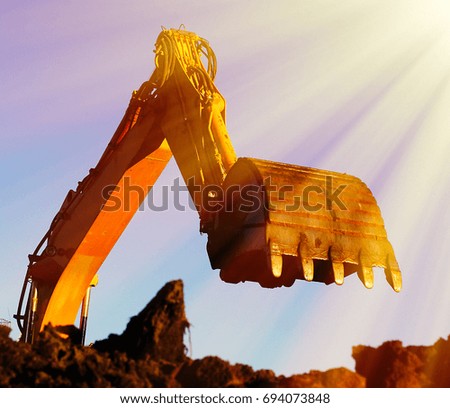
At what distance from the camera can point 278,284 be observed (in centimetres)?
990

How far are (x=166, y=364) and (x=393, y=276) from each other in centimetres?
288

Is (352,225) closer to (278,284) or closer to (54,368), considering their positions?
(278,284)

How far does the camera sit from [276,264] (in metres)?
9.22

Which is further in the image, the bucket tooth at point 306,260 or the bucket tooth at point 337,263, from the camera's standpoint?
the bucket tooth at point 337,263

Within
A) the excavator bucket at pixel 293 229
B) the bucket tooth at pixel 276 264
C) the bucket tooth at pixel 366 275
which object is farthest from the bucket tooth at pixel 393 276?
the bucket tooth at pixel 276 264

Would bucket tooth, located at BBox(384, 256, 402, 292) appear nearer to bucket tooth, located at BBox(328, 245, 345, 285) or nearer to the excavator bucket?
the excavator bucket

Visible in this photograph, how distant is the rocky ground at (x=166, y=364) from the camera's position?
26.4 feet

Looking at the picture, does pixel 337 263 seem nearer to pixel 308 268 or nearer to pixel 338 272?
pixel 338 272

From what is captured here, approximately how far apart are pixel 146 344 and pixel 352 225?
274 centimetres

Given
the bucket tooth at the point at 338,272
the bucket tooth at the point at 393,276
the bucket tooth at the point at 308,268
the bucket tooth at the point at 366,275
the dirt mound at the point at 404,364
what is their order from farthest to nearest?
the bucket tooth at the point at 393,276 → the bucket tooth at the point at 366,275 → the bucket tooth at the point at 338,272 → the bucket tooth at the point at 308,268 → the dirt mound at the point at 404,364

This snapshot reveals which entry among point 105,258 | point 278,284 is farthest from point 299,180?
point 105,258

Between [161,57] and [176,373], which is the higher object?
[161,57]

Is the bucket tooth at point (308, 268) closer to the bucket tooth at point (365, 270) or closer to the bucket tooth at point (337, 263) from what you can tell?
the bucket tooth at point (337, 263)

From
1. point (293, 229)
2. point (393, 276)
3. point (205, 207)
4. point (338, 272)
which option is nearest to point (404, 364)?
point (338, 272)
